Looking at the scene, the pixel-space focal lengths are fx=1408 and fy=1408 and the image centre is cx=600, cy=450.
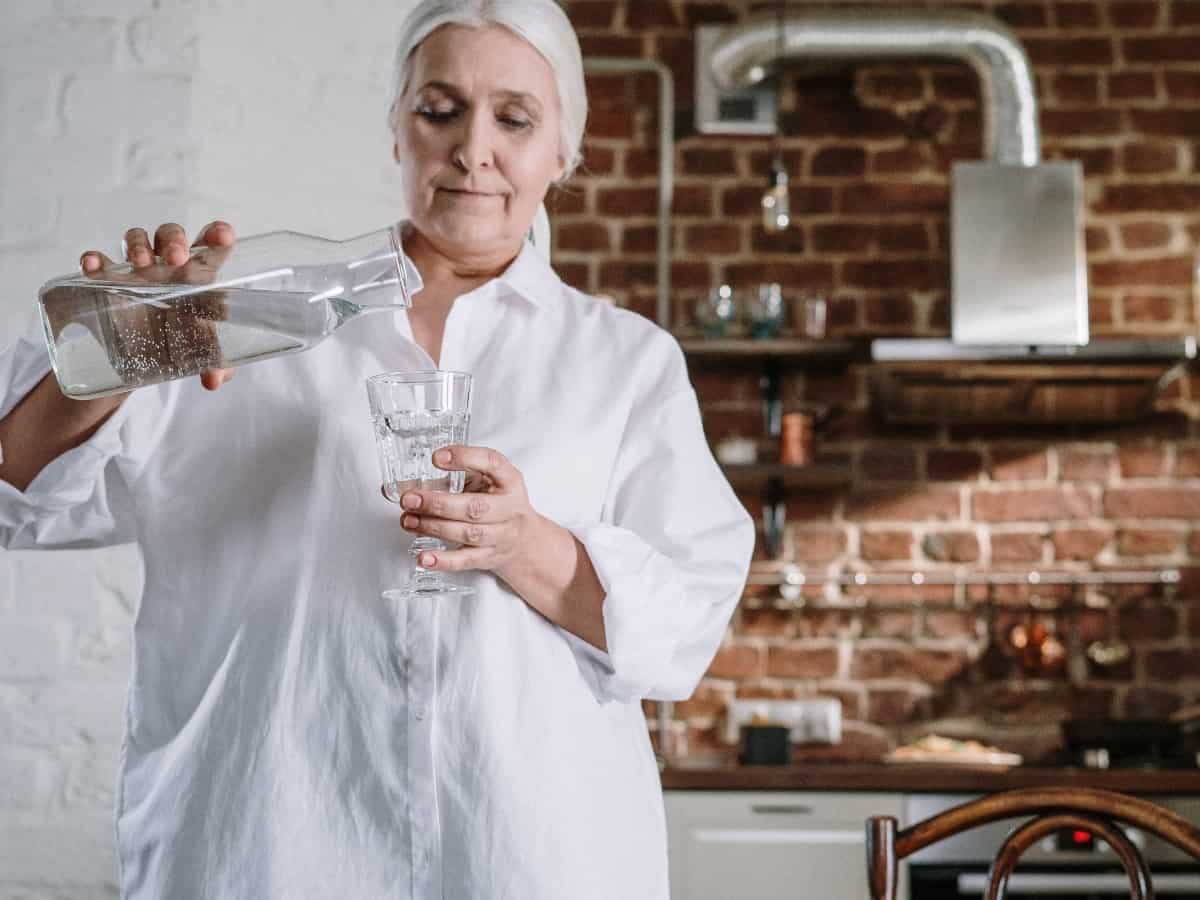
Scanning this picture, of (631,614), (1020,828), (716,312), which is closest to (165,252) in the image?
(631,614)

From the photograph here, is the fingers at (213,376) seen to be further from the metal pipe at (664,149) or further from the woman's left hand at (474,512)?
the metal pipe at (664,149)

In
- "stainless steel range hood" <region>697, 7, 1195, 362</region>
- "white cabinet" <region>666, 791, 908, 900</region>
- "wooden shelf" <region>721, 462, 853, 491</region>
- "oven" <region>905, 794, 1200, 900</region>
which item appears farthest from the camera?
"wooden shelf" <region>721, 462, 853, 491</region>

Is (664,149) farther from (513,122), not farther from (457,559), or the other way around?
(457,559)

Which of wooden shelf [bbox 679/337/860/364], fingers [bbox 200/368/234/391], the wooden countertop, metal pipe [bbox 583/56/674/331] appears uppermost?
metal pipe [bbox 583/56/674/331]

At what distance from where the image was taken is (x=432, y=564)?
3.01 feet

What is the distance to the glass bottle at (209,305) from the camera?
0.95 metres

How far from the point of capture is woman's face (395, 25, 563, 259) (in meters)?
1.16

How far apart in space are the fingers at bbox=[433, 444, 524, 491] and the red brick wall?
2.65 metres

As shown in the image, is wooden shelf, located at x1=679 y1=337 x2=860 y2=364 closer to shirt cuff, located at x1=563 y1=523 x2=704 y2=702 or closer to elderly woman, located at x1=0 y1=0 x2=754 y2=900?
elderly woman, located at x1=0 y1=0 x2=754 y2=900

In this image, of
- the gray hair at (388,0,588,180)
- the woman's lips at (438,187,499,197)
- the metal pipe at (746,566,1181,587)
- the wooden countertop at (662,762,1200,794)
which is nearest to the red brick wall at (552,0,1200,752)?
the metal pipe at (746,566,1181,587)

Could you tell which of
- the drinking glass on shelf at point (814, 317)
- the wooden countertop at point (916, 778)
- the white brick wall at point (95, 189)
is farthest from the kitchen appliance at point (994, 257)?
the white brick wall at point (95, 189)

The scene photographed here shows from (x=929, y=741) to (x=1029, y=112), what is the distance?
5.01 ft

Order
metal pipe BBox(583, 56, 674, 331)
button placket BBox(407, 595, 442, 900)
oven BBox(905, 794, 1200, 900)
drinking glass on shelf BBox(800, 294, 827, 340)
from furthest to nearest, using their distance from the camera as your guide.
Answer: metal pipe BBox(583, 56, 674, 331) → drinking glass on shelf BBox(800, 294, 827, 340) → oven BBox(905, 794, 1200, 900) → button placket BBox(407, 595, 442, 900)

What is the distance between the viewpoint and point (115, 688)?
151 centimetres
